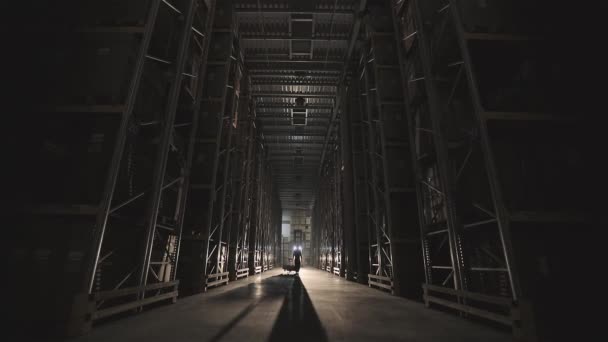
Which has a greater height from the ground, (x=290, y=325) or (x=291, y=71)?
(x=291, y=71)

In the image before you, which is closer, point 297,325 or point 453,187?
point 297,325

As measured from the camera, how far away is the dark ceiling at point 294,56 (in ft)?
46.2

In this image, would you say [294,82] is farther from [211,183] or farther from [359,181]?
[211,183]

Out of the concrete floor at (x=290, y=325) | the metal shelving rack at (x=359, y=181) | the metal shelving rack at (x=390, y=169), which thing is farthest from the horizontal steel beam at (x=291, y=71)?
the concrete floor at (x=290, y=325)

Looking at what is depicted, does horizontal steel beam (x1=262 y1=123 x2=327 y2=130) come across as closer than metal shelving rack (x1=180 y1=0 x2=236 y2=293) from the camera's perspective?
No

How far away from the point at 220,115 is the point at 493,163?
937 centimetres

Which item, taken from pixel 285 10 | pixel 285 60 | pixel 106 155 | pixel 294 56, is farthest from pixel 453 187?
pixel 285 60

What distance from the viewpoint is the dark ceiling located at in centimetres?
1407

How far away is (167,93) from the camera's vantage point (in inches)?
324

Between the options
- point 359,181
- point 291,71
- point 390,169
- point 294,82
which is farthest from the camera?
point 294,82

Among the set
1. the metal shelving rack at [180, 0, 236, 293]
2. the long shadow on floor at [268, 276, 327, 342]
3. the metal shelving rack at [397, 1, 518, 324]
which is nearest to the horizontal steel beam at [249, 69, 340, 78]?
the metal shelving rack at [180, 0, 236, 293]

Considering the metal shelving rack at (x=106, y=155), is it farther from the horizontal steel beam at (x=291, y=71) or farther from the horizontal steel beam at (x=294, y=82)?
the horizontal steel beam at (x=294, y=82)

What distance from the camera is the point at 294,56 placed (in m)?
16.9

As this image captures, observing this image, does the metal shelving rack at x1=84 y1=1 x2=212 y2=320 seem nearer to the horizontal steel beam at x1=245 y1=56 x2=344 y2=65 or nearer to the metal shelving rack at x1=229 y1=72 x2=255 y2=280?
the metal shelving rack at x1=229 y1=72 x2=255 y2=280
